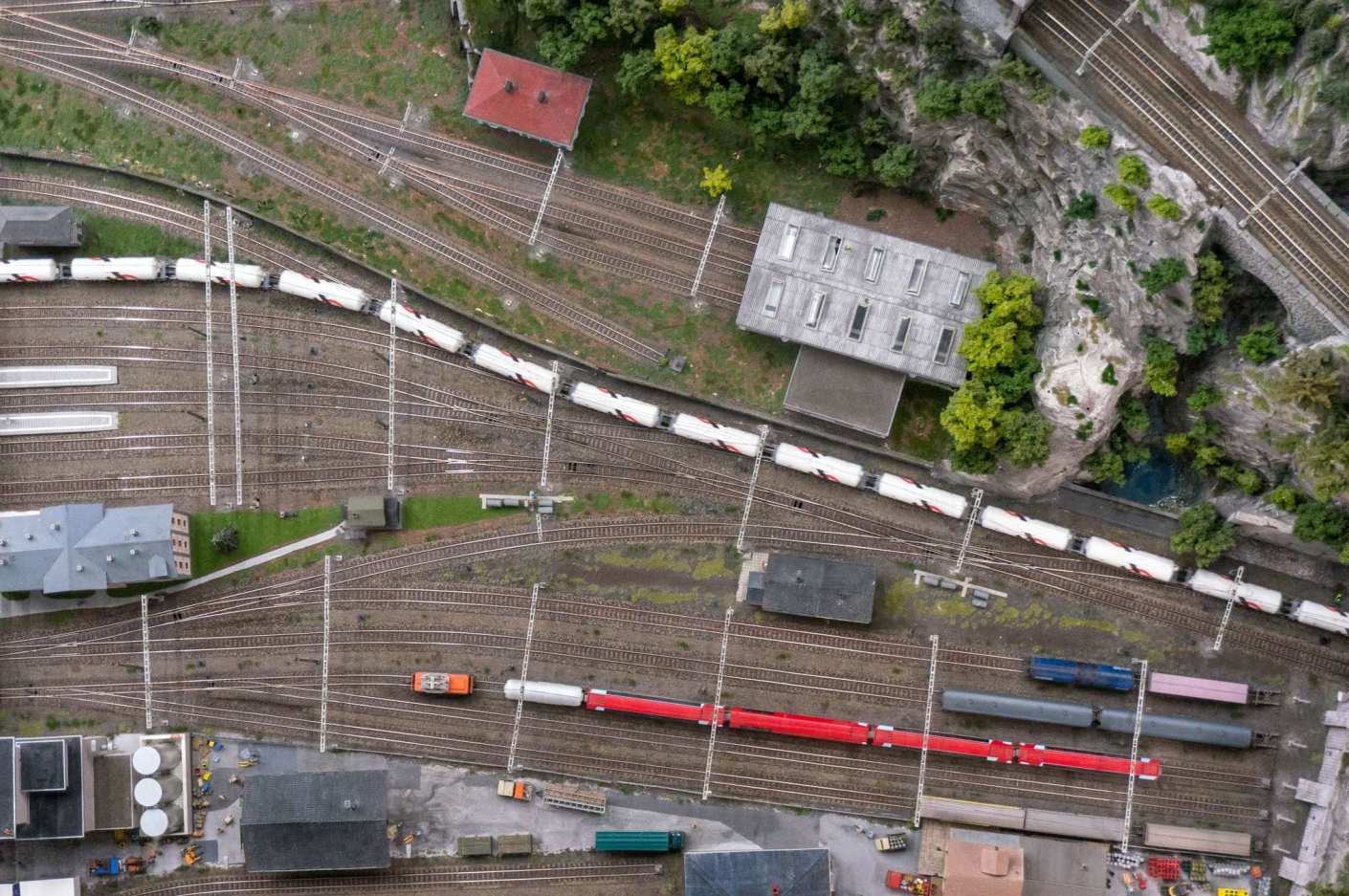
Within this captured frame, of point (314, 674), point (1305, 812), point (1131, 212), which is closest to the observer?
point (1131, 212)

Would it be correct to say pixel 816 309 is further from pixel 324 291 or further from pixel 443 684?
pixel 443 684

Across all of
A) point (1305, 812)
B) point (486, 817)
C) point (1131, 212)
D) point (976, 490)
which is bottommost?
point (486, 817)

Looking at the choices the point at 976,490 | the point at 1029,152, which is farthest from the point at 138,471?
the point at 1029,152

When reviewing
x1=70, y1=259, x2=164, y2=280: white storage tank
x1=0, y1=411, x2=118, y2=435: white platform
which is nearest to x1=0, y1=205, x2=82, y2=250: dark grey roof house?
x1=70, y1=259, x2=164, y2=280: white storage tank

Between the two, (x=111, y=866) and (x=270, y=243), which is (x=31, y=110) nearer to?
(x=270, y=243)

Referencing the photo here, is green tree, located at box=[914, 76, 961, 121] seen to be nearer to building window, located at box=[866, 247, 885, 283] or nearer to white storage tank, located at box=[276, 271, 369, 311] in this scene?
building window, located at box=[866, 247, 885, 283]

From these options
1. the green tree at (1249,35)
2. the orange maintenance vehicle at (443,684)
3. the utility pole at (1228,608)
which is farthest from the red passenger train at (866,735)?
the green tree at (1249,35)

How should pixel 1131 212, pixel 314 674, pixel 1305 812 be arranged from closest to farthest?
1. pixel 1131 212
2. pixel 1305 812
3. pixel 314 674

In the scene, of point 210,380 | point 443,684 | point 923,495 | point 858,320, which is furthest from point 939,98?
point 210,380
